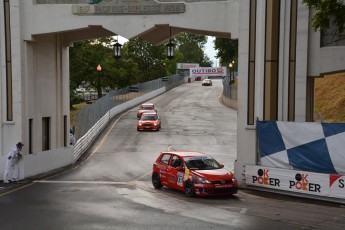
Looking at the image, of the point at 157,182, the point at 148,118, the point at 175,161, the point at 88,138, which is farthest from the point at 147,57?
the point at 175,161

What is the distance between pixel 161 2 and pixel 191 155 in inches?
254

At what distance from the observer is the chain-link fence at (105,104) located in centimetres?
3794

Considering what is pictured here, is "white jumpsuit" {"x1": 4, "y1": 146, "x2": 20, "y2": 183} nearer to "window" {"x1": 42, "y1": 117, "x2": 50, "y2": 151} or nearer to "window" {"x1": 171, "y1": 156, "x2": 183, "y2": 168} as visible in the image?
"window" {"x1": 42, "y1": 117, "x2": 50, "y2": 151}

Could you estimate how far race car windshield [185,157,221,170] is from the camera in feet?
61.5

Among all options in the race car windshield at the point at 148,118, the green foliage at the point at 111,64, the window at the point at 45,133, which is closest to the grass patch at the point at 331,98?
the race car windshield at the point at 148,118

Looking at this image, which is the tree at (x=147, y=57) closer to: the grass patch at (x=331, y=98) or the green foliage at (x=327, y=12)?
the grass patch at (x=331, y=98)

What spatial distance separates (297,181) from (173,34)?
926 cm

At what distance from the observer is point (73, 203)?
655 inches

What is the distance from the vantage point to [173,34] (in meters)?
23.7

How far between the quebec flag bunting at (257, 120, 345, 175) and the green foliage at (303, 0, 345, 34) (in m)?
3.33

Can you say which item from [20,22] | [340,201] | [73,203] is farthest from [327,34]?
[20,22]

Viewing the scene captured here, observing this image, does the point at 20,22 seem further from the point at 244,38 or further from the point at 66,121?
the point at 244,38

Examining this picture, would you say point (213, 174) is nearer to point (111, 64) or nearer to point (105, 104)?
point (105, 104)

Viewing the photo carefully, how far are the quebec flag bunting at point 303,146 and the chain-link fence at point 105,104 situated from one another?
1937 centimetres
